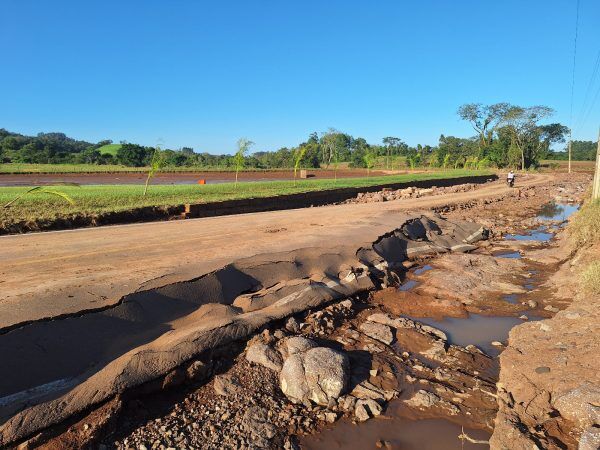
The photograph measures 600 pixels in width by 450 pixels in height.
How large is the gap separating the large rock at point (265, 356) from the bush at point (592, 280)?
16.7ft

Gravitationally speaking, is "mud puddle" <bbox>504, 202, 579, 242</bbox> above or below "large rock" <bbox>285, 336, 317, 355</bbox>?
below

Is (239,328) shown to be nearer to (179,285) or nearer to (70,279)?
(179,285)

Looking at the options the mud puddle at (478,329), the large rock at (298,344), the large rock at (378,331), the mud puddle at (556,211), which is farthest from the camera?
the mud puddle at (556,211)

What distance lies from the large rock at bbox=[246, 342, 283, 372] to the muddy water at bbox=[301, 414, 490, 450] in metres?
1.05

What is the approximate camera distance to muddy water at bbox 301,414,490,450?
3768 millimetres

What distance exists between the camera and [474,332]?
248 inches

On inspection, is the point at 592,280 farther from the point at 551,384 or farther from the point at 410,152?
the point at 410,152

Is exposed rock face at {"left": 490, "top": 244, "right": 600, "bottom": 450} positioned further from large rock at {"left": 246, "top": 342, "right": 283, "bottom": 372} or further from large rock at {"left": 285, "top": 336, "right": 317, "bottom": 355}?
large rock at {"left": 246, "top": 342, "right": 283, "bottom": 372}

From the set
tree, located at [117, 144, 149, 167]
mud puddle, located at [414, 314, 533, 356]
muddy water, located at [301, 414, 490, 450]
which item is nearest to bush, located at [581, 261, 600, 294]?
mud puddle, located at [414, 314, 533, 356]

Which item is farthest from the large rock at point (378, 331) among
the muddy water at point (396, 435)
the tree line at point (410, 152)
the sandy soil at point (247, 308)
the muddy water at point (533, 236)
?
the tree line at point (410, 152)

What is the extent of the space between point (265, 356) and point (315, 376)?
704 millimetres

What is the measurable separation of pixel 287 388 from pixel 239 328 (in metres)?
1.12

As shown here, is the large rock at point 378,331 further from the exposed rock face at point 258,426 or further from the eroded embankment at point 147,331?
the exposed rock face at point 258,426

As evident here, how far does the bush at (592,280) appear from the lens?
21.8ft
